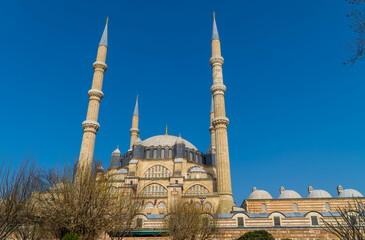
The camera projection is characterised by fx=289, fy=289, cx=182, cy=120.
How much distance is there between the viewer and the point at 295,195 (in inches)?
1238

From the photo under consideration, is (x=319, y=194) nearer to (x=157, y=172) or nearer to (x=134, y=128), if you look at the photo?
(x=157, y=172)

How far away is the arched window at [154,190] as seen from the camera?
3291cm

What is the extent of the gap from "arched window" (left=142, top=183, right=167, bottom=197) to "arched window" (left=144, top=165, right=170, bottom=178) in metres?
2.21

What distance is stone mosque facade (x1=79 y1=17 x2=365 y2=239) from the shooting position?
75.0ft

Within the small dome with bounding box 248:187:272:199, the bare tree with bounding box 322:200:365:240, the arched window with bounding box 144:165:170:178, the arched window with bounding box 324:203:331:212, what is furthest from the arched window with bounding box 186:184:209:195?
the bare tree with bounding box 322:200:365:240

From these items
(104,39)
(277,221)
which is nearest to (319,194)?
(277,221)

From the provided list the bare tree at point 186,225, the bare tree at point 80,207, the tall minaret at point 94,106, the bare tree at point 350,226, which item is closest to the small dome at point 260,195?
the bare tree at point 186,225

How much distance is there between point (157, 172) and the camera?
36.7 meters

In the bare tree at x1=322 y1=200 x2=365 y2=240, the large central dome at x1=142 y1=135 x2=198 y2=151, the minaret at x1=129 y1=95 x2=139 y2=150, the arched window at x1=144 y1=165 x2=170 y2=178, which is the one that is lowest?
the bare tree at x1=322 y1=200 x2=365 y2=240

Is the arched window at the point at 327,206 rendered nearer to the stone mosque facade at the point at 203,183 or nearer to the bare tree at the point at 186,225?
the stone mosque facade at the point at 203,183

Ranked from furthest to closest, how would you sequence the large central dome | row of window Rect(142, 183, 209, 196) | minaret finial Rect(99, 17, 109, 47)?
the large central dome, minaret finial Rect(99, 17, 109, 47), row of window Rect(142, 183, 209, 196)

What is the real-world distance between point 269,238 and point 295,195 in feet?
52.4

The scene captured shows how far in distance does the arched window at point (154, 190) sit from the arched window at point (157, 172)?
7.24 feet

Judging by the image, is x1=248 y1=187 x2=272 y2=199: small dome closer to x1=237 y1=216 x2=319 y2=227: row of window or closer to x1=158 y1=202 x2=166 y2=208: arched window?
x1=237 y1=216 x2=319 y2=227: row of window
